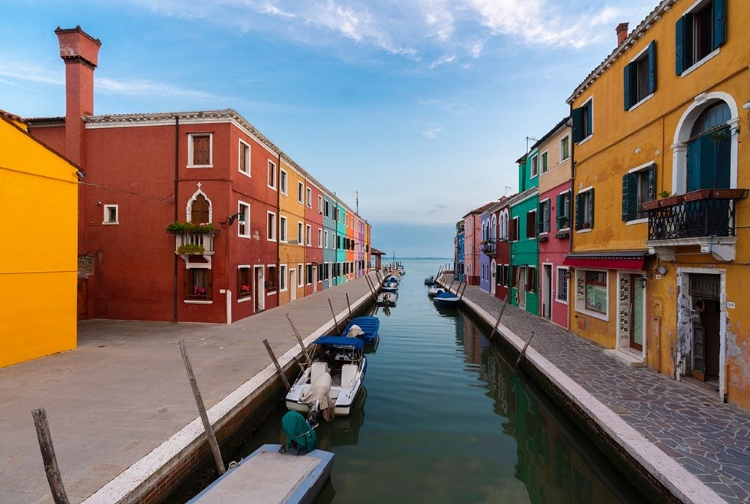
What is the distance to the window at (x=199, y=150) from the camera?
655 inches

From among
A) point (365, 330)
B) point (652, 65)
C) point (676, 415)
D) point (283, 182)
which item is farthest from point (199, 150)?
point (676, 415)

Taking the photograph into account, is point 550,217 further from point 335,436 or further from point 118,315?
point 118,315

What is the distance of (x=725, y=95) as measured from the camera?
766cm

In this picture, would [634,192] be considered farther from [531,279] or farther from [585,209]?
[531,279]

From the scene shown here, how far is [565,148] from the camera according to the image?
1619 cm

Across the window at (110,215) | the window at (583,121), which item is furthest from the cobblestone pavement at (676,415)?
the window at (110,215)

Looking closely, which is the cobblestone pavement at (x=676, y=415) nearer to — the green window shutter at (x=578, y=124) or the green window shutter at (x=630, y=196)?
the green window shutter at (x=630, y=196)

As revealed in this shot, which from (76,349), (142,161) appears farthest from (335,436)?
(142,161)

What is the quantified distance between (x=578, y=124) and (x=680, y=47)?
214 inches

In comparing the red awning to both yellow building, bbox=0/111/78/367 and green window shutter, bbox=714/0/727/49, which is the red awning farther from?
yellow building, bbox=0/111/78/367

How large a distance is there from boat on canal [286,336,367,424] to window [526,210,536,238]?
1240 centimetres

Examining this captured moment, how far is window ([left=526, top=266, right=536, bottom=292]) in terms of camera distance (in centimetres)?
1978

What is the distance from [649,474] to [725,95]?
732 cm

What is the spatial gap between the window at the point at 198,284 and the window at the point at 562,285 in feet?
48.6
